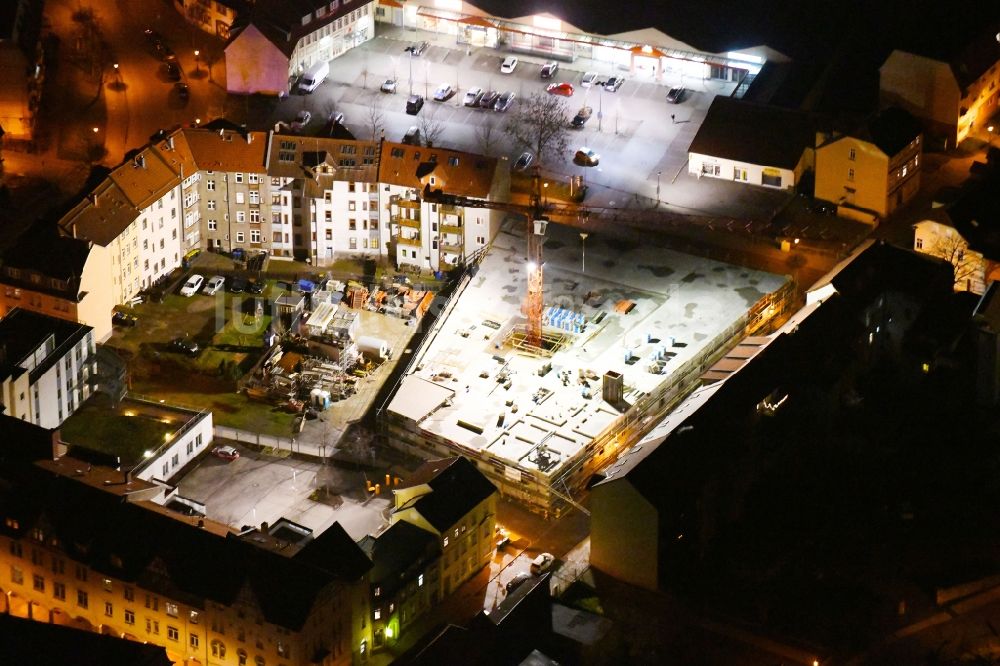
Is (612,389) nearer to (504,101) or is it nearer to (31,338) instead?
(31,338)

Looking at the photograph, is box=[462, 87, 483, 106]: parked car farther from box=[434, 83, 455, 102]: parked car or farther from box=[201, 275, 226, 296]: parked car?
box=[201, 275, 226, 296]: parked car

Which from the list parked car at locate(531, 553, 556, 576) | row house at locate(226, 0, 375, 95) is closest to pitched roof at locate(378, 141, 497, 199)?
row house at locate(226, 0, 375, 95)

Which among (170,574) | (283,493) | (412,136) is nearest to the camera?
(170,574)

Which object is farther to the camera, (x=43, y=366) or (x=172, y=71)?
(x=172, y=71)

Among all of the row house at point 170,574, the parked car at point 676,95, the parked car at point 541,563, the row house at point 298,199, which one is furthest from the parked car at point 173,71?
the parked car at point 541,563

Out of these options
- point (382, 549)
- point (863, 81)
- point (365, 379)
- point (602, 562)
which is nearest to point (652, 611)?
point (602, 562)

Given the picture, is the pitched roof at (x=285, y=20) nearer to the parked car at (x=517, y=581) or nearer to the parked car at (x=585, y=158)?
the parked car at (x=585, y=158)

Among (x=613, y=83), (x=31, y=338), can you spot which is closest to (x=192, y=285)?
(x=31, y=338)
